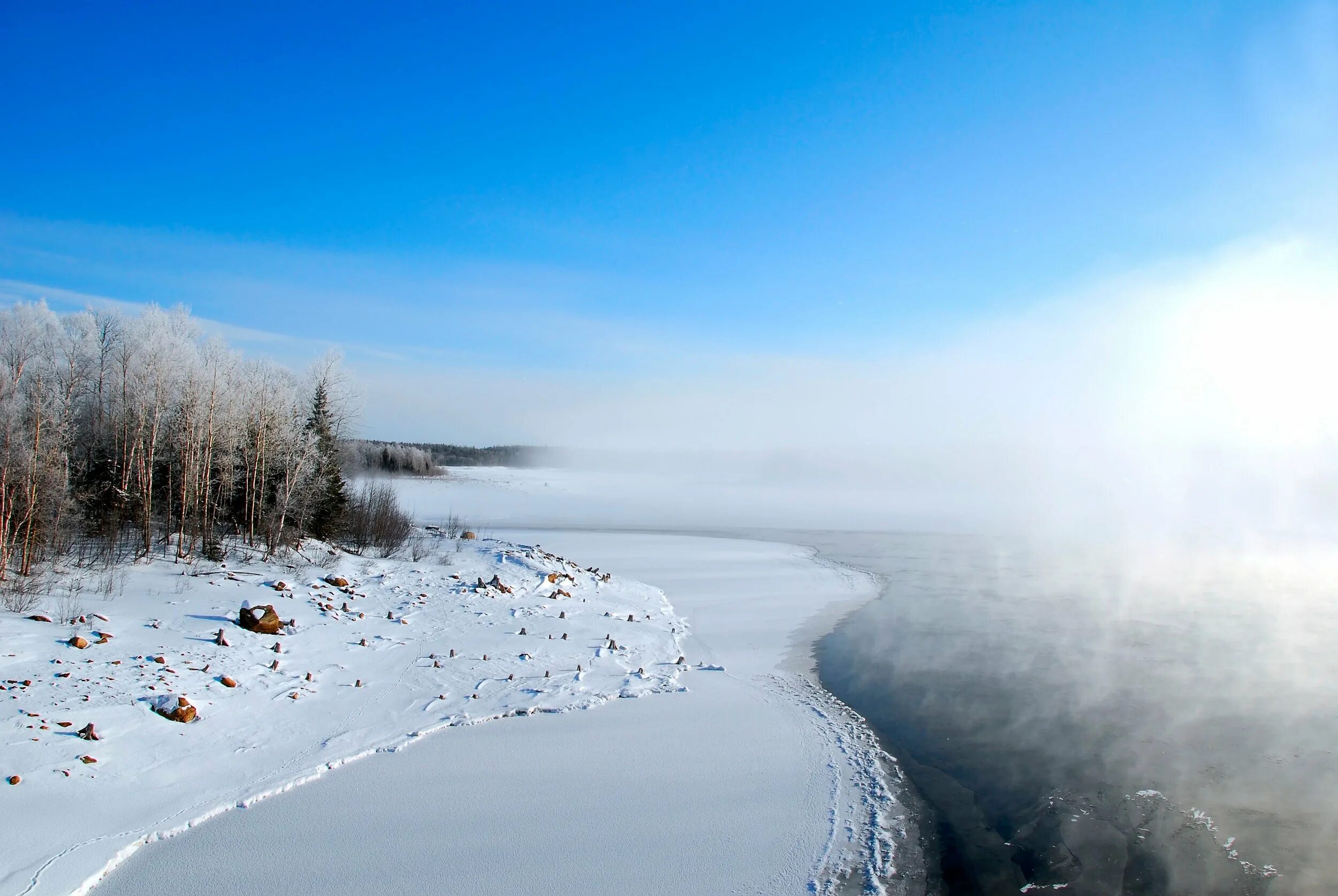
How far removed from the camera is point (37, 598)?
10.2 metres

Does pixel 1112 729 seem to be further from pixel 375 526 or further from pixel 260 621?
pixel 375 526

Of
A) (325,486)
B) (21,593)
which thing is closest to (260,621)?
(21,593)

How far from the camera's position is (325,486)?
1938cm

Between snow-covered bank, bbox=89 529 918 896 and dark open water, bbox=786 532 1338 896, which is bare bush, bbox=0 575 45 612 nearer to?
snow-covered bank, bbox=89 529 918 896

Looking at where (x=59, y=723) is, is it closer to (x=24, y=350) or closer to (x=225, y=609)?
(x=225, y=609)

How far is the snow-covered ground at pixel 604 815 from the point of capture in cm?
548

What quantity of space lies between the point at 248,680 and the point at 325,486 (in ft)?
37.3

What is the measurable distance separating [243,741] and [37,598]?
5.25 metres

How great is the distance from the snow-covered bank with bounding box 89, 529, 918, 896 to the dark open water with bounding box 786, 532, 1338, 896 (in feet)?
2.48

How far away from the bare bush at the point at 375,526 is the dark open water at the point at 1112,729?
43.9 feet

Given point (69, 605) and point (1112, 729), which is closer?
point (1112, 729)

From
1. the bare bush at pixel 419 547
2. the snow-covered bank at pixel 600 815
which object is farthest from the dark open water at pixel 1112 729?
the bare bush at pixel 419 547

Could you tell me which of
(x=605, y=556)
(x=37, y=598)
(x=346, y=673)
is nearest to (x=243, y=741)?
(x=346, y=673)

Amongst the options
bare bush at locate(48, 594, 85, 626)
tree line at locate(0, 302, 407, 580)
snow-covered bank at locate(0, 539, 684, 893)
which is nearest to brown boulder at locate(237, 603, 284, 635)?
snow-covered bank at locate(0, 539, 684, 893)
